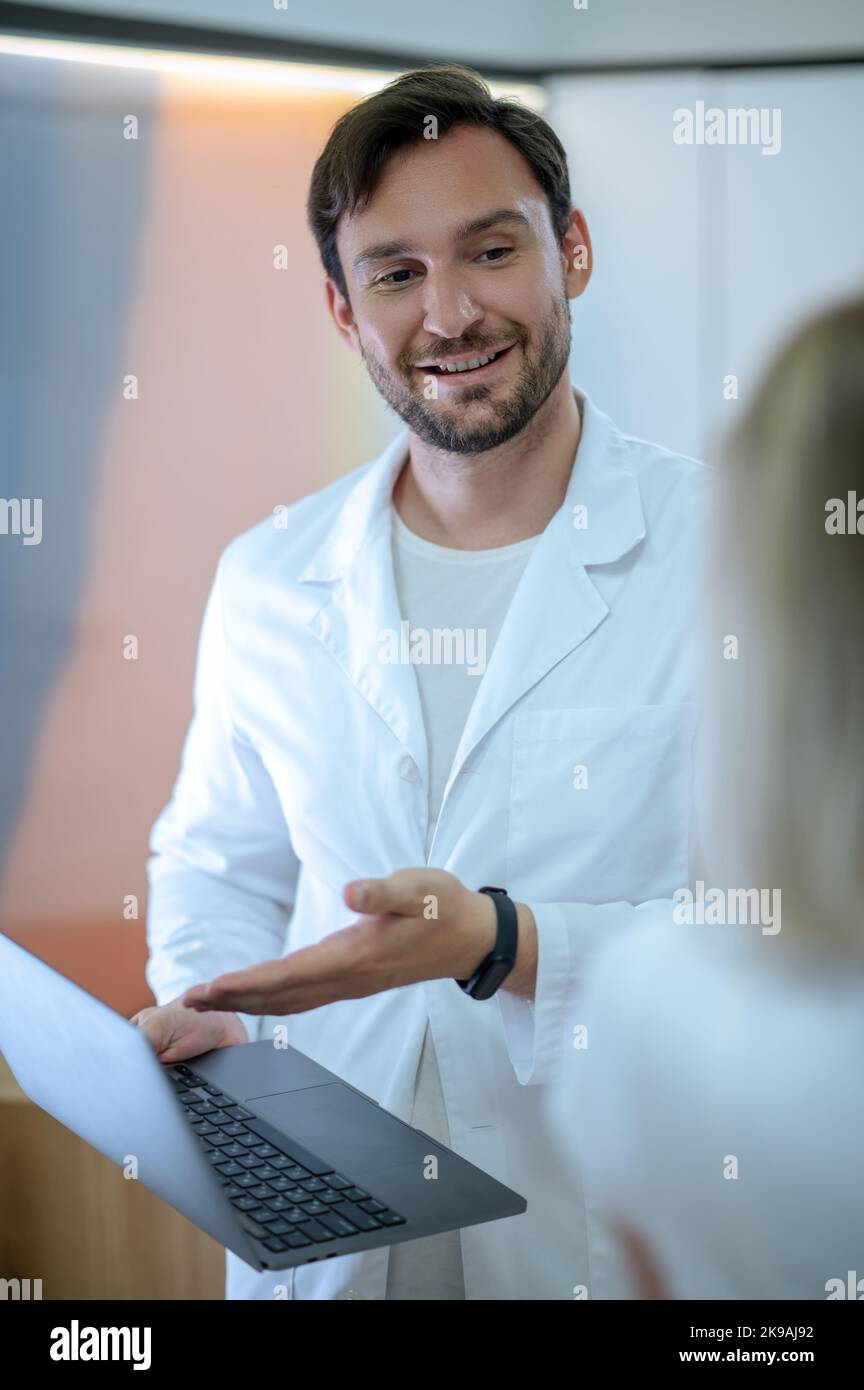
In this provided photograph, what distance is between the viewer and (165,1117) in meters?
0.76

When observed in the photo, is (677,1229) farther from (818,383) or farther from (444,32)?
(444,32)

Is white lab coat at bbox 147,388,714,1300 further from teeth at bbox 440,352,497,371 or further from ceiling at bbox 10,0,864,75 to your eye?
ceiling at bbox 10,0,864,75

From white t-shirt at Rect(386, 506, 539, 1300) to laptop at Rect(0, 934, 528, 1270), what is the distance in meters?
0.20

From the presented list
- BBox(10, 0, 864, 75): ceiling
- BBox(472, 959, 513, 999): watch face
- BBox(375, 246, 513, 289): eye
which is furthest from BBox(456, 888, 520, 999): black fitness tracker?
BBox(10, 0, 864, 75): ceiling

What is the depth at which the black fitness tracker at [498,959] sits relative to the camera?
3.30 ft

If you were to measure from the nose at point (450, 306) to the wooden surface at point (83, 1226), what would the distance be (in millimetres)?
1014

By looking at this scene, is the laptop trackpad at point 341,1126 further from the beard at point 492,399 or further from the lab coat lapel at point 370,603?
the beard at point 492,399

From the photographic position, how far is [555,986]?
107 centimetres

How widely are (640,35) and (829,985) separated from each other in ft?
3.48

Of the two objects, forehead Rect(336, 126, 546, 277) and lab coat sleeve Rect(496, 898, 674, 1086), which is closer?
lab coat sleeve Rect(496, 898, 674, 1086)

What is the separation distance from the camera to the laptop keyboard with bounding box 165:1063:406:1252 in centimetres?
82

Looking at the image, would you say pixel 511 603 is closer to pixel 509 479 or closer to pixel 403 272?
pixel 509 479

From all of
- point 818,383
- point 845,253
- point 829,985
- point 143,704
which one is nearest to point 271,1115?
point 829,985

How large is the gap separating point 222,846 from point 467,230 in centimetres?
69
